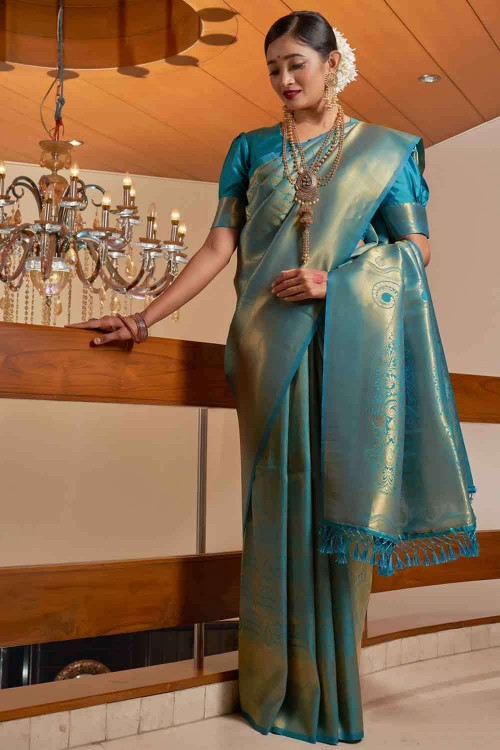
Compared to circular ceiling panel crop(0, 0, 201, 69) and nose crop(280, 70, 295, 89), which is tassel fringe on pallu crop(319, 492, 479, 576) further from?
circular ceiling panel crop(0, 0, 201, 69)

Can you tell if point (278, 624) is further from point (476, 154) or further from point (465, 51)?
point (476, 154)

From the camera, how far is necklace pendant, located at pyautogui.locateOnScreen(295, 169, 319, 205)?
1708 millimetres

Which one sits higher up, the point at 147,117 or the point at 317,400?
the point at 147,117

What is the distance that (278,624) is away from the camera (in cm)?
164

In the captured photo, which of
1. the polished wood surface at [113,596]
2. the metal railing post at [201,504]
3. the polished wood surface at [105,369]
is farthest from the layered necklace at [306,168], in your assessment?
the polished wood surface at [113,596]

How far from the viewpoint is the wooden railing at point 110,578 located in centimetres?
161

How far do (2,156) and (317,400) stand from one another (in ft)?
13.9

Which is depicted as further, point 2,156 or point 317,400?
point 2,156

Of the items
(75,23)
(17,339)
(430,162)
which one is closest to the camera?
(17,339)

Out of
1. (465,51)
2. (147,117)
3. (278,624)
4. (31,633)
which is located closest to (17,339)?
(31,633)

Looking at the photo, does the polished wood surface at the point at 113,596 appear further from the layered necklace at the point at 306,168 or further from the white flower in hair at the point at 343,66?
the white flower in hair at the point at 343,66

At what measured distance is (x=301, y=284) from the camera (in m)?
1.63

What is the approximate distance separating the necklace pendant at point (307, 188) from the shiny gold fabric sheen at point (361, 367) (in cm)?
2

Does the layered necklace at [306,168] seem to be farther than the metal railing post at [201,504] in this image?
No
